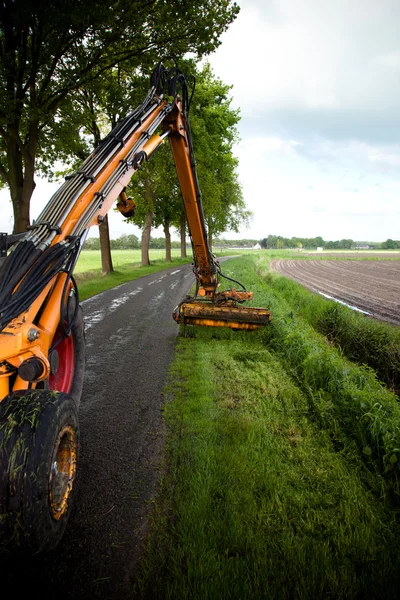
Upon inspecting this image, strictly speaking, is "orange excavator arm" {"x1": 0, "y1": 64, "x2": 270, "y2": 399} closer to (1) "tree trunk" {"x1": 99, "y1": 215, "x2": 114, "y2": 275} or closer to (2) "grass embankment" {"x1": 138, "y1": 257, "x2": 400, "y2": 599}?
(2) "grass embankment" {"x1": 138, "y1": 257, "x2": 400, "y2": 599}

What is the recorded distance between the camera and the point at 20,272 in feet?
7.61

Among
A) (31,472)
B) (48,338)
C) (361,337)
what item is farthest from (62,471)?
(361,337)

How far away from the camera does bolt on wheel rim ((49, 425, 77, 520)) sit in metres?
1.83

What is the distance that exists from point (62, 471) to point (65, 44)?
11676mm

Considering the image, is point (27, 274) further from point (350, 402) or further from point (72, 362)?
point (350, 402)

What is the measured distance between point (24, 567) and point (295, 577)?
174cm

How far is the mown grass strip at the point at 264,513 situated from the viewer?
2.03 m

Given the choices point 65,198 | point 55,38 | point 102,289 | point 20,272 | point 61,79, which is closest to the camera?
point 20,272

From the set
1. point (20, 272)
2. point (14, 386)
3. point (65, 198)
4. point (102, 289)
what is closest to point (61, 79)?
point (102, 289)

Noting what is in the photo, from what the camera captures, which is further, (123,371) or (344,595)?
(123,371)

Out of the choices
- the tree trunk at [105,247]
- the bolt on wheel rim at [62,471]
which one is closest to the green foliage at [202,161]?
the tree trunk at [105,247]

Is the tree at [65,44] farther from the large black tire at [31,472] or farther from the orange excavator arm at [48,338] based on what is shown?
the large black tire at [31,472]

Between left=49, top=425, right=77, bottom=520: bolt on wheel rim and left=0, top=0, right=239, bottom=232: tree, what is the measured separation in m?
9.32

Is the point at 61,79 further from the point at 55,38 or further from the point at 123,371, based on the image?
the point at 123,371
